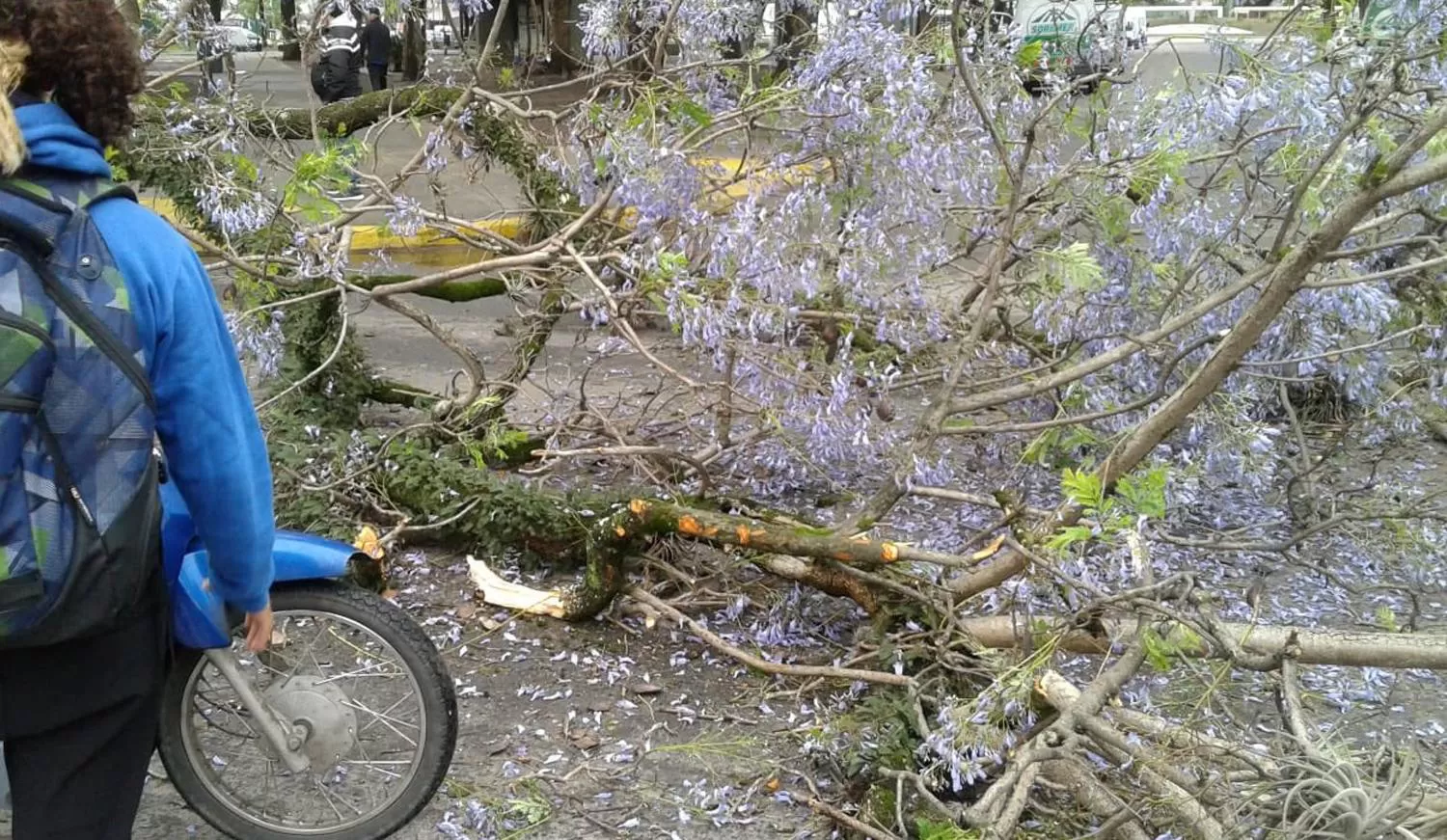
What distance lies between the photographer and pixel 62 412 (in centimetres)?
185

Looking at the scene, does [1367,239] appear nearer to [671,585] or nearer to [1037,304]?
[1037,304]

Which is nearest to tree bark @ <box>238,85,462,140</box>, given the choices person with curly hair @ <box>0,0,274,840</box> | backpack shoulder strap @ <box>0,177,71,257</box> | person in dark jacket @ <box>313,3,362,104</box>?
person in dark jacket @ <box>313,3,362,104</box>

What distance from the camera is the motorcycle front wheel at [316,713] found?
2.72 m

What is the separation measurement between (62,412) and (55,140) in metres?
0.44

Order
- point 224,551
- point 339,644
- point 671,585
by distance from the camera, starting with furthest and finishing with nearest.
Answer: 1. point 671,585
2. point 339,644
3. point 224,551

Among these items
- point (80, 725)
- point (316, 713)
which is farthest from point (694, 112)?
point (80, 725)

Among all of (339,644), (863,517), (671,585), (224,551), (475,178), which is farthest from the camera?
(475,178)

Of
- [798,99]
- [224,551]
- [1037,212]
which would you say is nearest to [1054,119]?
[1037,212]

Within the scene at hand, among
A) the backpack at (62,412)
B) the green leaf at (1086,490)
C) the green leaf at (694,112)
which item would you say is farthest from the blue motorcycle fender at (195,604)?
the green leaf at (694,112)

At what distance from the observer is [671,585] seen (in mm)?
4230

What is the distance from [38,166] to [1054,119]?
3935 millimetres

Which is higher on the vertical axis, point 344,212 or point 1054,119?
point 1054,119

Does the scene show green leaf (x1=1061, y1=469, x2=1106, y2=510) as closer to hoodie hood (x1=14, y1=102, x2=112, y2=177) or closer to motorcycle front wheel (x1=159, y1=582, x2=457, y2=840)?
motorcycle front wheel (x1=159, y1=582, x2=457, y2=840)

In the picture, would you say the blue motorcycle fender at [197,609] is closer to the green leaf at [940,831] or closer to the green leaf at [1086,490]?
the green leaf at [940,831]
